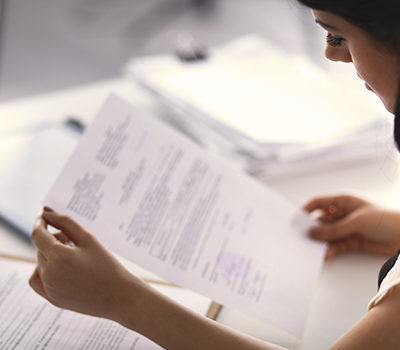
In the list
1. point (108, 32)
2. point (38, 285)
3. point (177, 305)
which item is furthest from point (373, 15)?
point (108, 32)

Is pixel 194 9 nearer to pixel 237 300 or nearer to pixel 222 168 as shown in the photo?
pixel 222 168

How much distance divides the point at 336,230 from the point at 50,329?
45cm

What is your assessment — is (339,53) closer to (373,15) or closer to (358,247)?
(373,15)

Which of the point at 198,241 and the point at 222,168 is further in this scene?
the point at 222,168

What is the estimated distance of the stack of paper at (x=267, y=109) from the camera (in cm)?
111

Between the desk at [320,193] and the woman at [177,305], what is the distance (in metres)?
0.11

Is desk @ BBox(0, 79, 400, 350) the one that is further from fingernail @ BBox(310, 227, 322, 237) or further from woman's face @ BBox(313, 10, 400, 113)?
woman's face @ BBox(313, 10, 400, 113)

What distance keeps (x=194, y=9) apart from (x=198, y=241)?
2.62 m

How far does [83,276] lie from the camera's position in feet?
2.25

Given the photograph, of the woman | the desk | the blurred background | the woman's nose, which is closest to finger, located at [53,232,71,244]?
the woman

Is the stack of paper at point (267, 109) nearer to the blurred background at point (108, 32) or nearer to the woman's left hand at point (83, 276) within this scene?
the woman's left hand at point (83, 276)

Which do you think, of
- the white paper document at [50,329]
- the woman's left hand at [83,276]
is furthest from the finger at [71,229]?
the white paper document at [50,329]

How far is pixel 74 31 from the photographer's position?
294 cm

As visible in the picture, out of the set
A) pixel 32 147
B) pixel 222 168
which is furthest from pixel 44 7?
pixel 222 168
